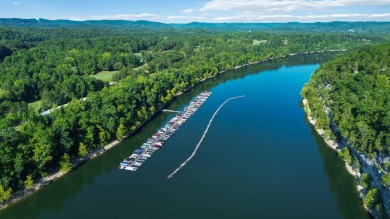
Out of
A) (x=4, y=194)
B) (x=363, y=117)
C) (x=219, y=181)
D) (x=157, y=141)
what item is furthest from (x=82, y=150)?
(x=363, y=117)

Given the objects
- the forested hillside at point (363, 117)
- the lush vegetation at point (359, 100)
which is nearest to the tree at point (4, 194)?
the forested hillside at point (363, 117)

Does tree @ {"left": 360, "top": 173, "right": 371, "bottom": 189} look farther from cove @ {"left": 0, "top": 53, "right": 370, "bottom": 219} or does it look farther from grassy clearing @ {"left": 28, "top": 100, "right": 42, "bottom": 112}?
grassy clearing @ {"left": 28, "top": 100, "right": 42, "bottom": 112}

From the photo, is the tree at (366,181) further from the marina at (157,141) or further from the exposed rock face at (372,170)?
the marina at (157,141)

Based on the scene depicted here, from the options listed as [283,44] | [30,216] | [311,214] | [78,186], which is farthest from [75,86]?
[283,44]

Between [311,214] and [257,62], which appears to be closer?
[311,214]

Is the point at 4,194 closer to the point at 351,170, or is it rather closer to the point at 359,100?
the point at 351,170

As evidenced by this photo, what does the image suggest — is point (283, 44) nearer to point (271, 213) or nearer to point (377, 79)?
point (377, 79)
